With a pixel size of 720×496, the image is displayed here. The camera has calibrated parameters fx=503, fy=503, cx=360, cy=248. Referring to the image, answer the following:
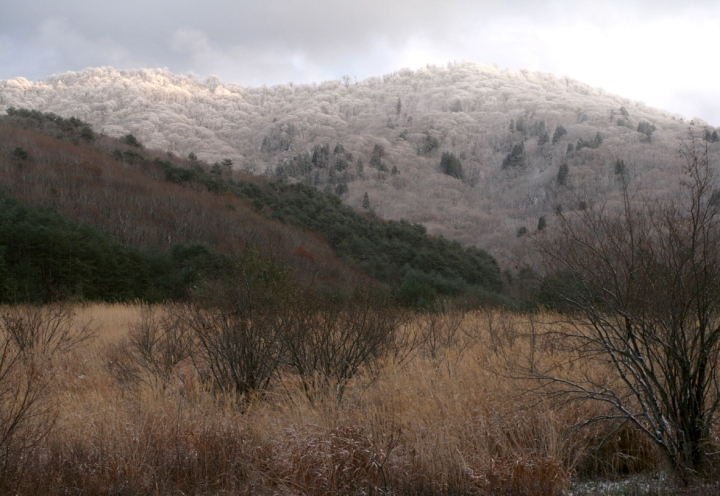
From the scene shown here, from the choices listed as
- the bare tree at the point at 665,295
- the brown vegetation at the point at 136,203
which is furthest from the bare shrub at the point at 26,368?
the brown vegetation at the point at 136,203

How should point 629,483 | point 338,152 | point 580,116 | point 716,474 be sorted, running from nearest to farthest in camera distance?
point 716,474
point 629,483
point 338,152
point 580,116

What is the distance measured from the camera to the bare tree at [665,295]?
353 cm

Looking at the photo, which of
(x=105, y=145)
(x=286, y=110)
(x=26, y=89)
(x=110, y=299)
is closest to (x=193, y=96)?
(x=286, y=110)

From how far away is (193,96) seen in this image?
14175 centimetres

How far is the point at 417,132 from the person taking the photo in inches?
4373

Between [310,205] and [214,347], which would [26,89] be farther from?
[214,347]

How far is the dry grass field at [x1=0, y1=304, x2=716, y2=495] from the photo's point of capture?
366cm

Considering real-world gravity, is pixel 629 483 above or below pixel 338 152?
below

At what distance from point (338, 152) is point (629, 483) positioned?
287ft

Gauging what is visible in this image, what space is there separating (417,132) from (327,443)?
111 meters

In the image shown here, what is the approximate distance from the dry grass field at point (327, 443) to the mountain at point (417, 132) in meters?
47.1

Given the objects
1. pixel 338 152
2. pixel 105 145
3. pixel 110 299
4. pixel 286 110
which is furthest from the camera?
pixel 286 110

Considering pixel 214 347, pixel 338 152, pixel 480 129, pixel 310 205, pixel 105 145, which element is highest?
pixel 480 129

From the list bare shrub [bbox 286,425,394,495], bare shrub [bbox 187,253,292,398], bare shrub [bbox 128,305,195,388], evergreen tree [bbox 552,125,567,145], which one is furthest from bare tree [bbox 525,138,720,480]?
evergreen tree [bbox 552,125,567,145]
